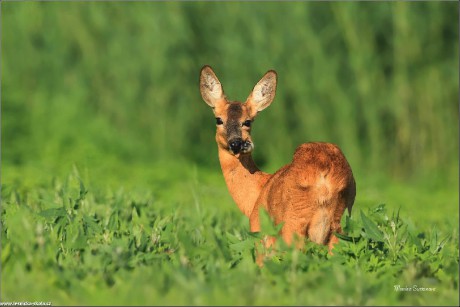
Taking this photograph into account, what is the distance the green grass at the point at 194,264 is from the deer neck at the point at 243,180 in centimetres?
28

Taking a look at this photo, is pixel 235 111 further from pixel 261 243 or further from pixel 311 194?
pixel 261 243

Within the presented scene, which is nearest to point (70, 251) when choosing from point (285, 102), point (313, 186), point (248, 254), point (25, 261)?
point (25, 261)

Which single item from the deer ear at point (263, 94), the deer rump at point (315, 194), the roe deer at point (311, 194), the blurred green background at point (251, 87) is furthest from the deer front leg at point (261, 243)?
the blurred green background at point (251, 87)

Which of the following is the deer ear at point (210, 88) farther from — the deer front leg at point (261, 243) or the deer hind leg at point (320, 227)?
the deer hind leg at point (320, 227)

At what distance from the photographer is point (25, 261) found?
4.77m

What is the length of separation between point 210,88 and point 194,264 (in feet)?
5.82

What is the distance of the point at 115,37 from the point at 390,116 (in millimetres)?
3639

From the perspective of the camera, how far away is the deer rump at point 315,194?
17.6 ft

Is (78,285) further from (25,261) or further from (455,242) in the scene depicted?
(455,242)

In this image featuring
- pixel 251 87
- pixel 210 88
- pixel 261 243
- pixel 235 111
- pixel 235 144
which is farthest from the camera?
pixel 251 87

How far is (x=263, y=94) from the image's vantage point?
656 cm

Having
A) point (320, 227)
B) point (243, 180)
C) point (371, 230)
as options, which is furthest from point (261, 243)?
point (243, 180)

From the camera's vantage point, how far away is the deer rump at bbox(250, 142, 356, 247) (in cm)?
536

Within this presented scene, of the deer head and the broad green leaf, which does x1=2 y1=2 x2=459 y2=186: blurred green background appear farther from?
the broad green leaf
